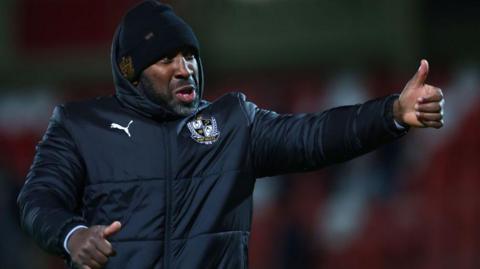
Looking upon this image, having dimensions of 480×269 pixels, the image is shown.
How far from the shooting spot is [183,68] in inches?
154

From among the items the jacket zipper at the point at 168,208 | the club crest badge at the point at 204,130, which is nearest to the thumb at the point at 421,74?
the club crest badge at the point at 204,130

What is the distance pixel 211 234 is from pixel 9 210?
6.15 metres

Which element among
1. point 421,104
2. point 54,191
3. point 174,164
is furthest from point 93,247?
point 421,104

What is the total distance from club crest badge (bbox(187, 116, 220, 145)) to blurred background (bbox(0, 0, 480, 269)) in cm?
484

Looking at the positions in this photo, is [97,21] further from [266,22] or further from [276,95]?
[276,95]

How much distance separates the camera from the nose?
3914 mm

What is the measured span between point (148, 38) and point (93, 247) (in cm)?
90

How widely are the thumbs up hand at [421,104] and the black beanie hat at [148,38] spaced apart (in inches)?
30.4

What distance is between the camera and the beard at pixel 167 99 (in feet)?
12.8

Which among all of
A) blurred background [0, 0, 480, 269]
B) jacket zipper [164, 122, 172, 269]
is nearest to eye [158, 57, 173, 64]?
jacket zipper [164, 122, 172, 269]

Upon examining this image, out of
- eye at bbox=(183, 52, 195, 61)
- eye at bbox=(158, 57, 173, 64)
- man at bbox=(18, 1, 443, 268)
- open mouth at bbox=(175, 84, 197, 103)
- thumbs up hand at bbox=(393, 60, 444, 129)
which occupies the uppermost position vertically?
eye at bbox=(183, 52, 195, 61)

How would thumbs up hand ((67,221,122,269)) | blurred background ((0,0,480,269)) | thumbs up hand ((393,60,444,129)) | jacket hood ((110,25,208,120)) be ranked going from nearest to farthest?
thumbs up hand ((67,221,122,269)), thumbs up hand ((393,60,444,129)), jacket hood ((110,25,208,120)), blurred background ((0,0,480,269))

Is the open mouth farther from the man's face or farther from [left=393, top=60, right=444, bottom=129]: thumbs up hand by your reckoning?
[left=393, top=60, right=444, bottom=129]: thumbs up hand

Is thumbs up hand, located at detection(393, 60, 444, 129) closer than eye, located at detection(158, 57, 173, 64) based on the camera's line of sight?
Yes
